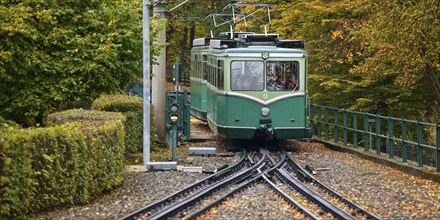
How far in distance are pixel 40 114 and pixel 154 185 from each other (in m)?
6.08

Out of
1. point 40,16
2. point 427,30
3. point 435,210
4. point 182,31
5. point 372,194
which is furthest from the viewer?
point 182,31

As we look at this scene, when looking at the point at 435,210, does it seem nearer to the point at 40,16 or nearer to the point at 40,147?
the point at 40,147

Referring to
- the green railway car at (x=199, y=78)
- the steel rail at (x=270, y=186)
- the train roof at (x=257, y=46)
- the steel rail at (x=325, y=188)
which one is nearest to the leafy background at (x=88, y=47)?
the train roof at (x=257, y=46)

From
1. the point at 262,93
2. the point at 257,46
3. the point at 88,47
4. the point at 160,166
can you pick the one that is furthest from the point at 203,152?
the point at 88,47

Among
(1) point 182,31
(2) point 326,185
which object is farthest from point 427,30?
(1) point 182,31

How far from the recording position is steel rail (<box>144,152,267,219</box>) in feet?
45.8

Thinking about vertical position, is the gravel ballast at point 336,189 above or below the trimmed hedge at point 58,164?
below

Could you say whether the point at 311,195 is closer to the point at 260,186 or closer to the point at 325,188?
the point at 325,188

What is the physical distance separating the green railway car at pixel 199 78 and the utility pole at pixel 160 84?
11.2 ft

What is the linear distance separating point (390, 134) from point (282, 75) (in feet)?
14.4

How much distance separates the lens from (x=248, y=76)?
88.3 feet

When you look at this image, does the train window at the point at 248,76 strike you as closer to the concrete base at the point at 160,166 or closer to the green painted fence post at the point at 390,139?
the green painted fence post at the point at 390,139

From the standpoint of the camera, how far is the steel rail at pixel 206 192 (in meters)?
14.0

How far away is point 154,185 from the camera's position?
18.6 meters
